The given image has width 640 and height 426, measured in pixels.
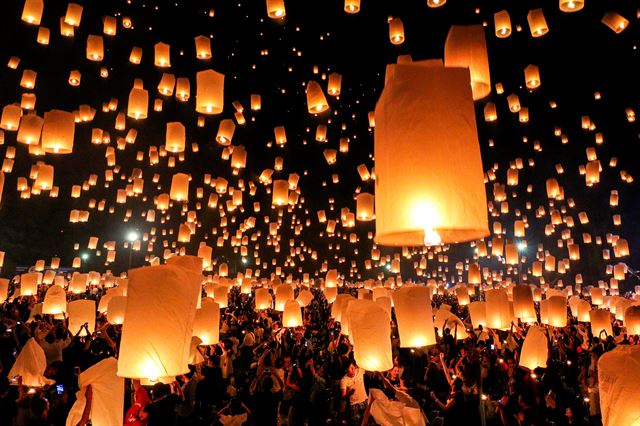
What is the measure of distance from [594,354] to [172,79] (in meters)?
9.13

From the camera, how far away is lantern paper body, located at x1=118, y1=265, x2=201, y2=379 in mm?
3197

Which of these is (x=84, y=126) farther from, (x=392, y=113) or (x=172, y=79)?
(x=392, y=113)

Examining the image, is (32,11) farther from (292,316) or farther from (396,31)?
(292,316)

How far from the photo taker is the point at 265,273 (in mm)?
37562

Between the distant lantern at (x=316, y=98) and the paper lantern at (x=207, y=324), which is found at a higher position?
the distant lantern at (x=316, y=98)

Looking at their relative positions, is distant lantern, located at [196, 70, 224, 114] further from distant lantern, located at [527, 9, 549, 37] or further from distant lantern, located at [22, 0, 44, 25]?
distant lantern, located at [527, 9, 549, 37]

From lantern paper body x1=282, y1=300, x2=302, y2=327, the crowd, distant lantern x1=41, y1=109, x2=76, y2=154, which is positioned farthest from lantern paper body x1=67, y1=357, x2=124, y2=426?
lantern paper body x1=282, y1=300, x2=302, y2=327

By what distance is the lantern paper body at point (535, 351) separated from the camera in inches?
269

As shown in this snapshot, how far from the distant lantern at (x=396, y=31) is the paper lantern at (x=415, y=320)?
4.32 metres

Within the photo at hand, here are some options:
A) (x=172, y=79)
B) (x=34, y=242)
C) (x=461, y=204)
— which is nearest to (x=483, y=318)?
(x=172, y=79)

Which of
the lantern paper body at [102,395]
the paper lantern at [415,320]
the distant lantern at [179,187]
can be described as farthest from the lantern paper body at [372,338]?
the distant lantern at [179,187]

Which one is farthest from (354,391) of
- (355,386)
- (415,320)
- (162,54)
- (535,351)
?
(162,54)

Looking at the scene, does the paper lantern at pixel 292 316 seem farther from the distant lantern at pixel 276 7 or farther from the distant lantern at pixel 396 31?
the distant lantern at pixel 276 7

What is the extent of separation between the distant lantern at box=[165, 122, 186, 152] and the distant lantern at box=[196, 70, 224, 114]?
4.98 feet
